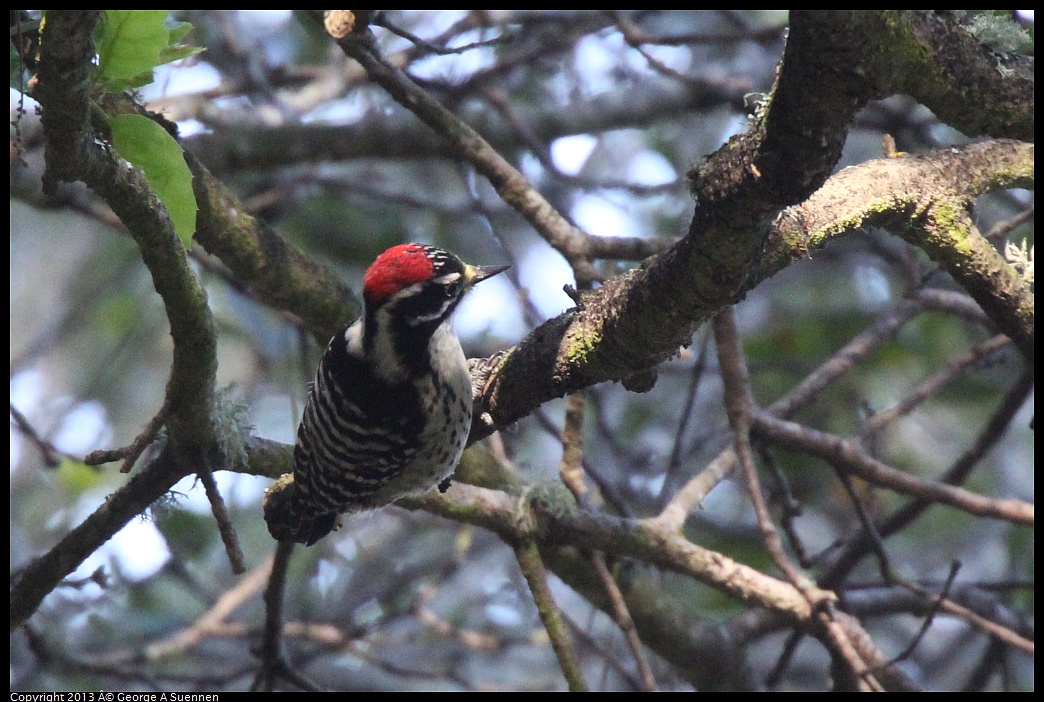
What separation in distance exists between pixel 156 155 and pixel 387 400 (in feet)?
4.24

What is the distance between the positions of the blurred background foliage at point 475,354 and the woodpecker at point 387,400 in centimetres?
94

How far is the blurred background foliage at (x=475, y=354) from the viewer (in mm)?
4637

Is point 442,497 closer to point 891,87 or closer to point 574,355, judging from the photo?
point 574,355

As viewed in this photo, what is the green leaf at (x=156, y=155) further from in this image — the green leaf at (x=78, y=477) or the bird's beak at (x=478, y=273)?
the green leaf at (x=78, y=477)

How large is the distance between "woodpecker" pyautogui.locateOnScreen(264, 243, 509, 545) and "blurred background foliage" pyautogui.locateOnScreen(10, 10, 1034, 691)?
0.94m

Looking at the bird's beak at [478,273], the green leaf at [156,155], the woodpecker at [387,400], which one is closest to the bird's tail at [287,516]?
the woodpecker at [387,400]

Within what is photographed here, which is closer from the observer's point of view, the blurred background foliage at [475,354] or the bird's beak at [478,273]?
the bird's beak at [478,273]

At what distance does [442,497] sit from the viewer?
312 cm

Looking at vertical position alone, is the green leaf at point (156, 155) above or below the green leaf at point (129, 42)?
below

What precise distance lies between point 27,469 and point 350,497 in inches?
180

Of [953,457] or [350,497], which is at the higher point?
[953,457]

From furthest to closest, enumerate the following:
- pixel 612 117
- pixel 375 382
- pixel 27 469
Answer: pixel 27 469
pixel 612 117
pixel 375 382

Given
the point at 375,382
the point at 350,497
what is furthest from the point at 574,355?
the point at 350,497
